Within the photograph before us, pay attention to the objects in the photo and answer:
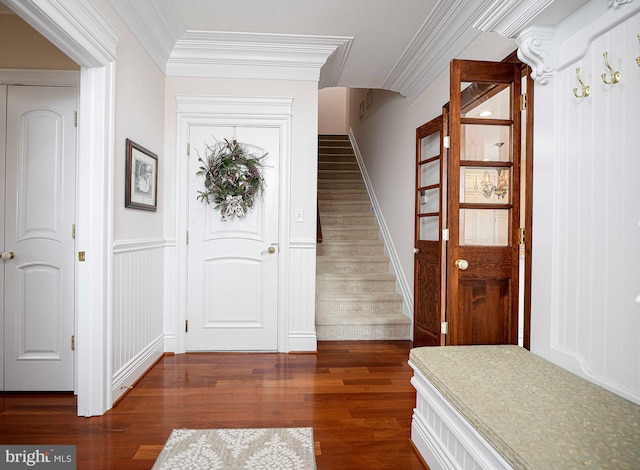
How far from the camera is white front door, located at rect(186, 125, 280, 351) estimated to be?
→ 3.51 m

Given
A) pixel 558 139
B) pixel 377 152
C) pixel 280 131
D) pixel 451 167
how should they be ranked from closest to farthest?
pixel 558 139 < pixel 451 167 < pixel 280 131 < pixel 377 152

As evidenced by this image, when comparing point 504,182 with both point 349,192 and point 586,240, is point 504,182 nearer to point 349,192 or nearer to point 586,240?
point 586,240

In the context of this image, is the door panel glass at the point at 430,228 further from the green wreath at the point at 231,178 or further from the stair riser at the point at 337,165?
the stair riser at the point at 337,165

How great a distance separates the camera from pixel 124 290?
2662 mm

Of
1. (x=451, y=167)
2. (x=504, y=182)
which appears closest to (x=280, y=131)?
(x=451, y=167)

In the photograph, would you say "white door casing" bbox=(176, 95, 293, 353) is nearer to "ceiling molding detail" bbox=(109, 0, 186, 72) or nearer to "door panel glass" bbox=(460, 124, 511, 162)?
"ceiling molding detail" bbox=(109, 0, 186, 72)

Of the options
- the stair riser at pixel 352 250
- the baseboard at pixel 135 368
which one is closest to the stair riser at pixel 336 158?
the stair riser at pixel 352 250

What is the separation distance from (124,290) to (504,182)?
2556 millimetres

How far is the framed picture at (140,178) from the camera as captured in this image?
8.82 ft

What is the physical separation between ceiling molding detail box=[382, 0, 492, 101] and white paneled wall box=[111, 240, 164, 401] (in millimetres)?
2755

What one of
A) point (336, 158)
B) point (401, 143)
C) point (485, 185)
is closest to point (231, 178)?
point (485, 185)

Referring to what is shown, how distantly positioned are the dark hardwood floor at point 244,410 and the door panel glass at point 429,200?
1.36 meters

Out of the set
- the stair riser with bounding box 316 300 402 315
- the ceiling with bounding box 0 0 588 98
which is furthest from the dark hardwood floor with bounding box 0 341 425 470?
the ceiling with bounding box 0 0 588 98

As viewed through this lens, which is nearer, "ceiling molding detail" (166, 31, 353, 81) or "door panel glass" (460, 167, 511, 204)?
"door panel glass" (460, 167, 511, 204)
